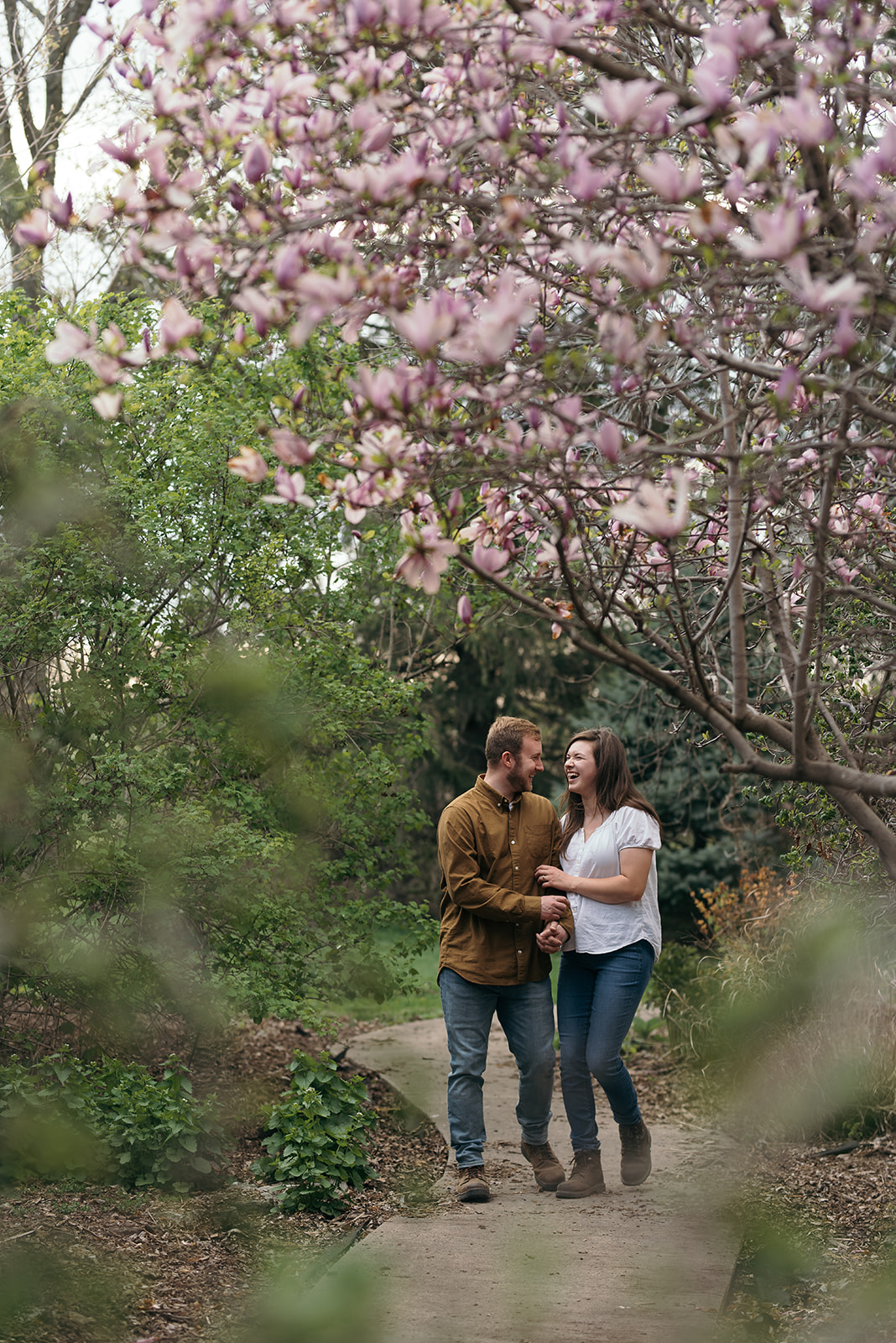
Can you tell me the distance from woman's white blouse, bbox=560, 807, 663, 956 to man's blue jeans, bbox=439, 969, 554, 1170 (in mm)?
295

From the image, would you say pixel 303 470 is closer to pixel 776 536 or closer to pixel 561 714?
pixel 776 536

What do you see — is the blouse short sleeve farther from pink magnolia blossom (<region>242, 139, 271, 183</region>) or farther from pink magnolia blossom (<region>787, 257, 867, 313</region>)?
pink magnolia blossom (<region>242, 139, 271, 183</region>)

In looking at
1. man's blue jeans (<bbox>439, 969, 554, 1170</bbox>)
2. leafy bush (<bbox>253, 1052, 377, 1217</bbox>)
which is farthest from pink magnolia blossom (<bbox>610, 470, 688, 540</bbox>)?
leafy bush (<bbox>253, 1052, 377, 1217</bbox>)

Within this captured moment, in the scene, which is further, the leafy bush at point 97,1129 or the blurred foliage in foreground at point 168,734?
the blurred foliage in foreground at point 168,734

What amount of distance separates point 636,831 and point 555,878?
0.34 meters

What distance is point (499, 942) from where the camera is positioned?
14.6 feet

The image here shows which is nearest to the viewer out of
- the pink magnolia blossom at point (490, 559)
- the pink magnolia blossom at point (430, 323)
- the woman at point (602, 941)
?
the pink magnolia blossom at point (430, 323)

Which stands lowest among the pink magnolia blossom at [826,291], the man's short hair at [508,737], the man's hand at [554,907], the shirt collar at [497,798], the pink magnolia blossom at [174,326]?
the man's hand at [554,907]

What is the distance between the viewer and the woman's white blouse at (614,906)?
4.32 m

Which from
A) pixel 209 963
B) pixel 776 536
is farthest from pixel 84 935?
pixel 776 536

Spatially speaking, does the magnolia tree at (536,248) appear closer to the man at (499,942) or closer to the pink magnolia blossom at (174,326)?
the pink magnolia blossom at (174,326)

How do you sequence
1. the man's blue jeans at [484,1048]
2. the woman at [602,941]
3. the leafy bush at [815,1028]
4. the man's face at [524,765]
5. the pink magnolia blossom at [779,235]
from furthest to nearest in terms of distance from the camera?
the leafy bush at [815,1028] → the man's face at [524,765] → the man's blue jeans at [484,1048] → the woman at [602,941] → the pink magnolia blossom at [779,235]

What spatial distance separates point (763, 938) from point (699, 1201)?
252cm

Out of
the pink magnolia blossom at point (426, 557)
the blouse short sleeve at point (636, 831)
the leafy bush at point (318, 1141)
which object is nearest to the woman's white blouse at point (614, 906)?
the blouse short sleeve at point (636, 831)
